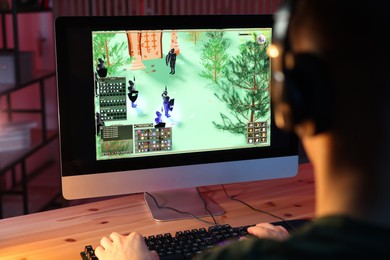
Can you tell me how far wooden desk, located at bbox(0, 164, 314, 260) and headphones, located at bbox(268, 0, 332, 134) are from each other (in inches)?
28.2

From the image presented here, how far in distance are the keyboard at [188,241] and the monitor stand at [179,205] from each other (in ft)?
0.40

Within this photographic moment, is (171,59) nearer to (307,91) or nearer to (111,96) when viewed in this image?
(111,96)

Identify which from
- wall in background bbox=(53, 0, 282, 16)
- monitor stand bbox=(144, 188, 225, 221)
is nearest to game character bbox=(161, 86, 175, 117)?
monitor stand bbox=(144, 188, 225, 221)


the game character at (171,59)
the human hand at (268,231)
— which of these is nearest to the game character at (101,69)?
the game character at (171,59)

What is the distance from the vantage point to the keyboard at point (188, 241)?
126cm

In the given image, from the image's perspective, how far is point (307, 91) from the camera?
705 mm

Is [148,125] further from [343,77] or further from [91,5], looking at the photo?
[91,5]

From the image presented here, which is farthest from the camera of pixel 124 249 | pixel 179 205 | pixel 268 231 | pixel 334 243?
pixel 179 205

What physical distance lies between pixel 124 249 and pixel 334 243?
2.27ft

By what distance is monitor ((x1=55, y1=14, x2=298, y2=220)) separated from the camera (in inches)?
55.1

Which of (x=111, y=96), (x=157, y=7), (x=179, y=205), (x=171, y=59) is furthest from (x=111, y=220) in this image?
(x=157, y=7)

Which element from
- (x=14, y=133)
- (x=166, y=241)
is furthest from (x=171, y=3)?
(x=166, y=241)

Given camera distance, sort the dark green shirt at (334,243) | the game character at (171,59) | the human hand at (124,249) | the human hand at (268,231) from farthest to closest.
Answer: the game character at (171,59) < the human hand at (268,231) < the human hand at (124,249) < the dark green shirt at (334,243)

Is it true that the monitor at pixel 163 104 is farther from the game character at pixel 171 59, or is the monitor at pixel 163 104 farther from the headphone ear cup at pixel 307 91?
the headphone ear cup at pixel 307 91
